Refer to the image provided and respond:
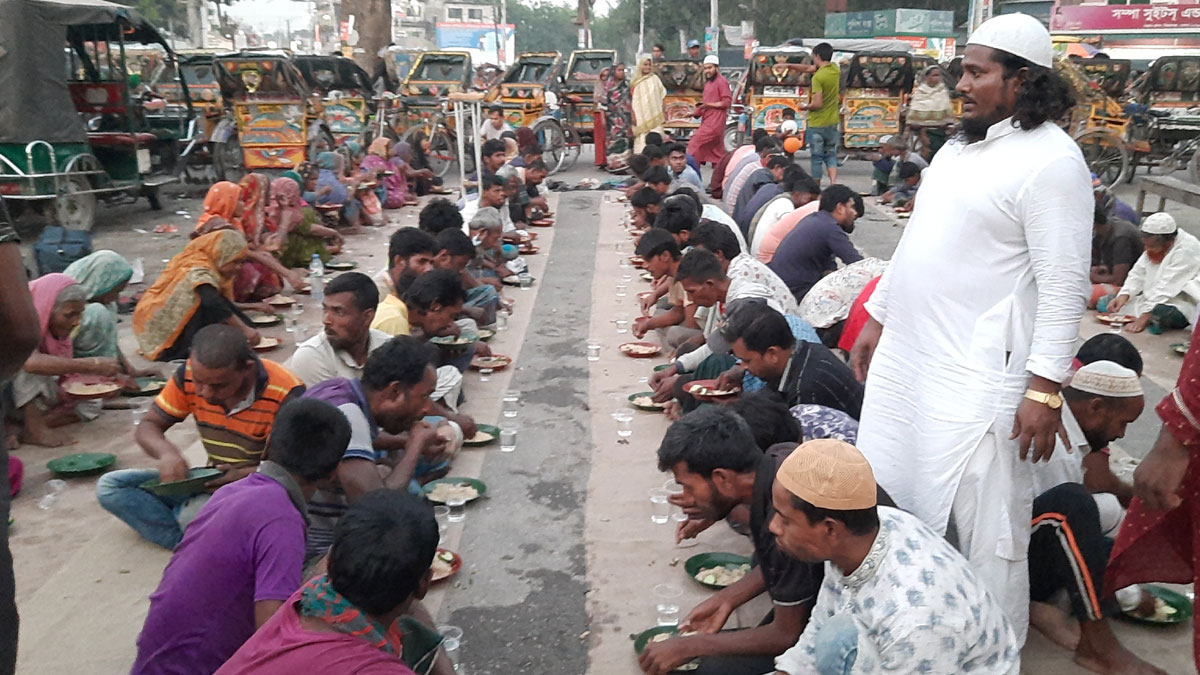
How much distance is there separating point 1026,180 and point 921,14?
36.2 meters

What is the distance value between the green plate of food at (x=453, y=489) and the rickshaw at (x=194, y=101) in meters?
9.88

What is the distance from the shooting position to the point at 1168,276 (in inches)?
254

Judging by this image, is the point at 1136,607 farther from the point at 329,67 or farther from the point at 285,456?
the point at 329,67

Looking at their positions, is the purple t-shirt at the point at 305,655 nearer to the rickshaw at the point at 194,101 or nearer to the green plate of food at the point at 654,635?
the green plate of food at the point at 654,635

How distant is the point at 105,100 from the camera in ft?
36.6

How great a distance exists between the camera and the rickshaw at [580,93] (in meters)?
16.1

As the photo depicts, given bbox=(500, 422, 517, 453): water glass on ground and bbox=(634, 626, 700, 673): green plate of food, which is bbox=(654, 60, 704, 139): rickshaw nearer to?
bbox=(500, 422, 517, 453): water glass on ground

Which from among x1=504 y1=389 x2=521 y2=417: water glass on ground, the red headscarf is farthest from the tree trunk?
the red headscarf

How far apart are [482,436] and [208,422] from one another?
1540 mm

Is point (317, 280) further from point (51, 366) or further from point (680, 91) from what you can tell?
point (680, 91)

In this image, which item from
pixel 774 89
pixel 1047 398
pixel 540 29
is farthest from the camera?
pixel 540 29

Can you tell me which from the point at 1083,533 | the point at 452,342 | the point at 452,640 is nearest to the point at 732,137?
the point at 452,342

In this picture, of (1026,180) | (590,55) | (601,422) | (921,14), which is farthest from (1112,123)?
(921,14)

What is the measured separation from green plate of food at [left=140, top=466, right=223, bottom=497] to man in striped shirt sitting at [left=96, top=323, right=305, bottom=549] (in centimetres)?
2
